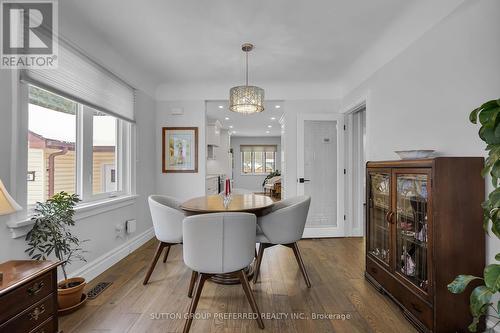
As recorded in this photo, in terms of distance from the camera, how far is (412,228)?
201cm

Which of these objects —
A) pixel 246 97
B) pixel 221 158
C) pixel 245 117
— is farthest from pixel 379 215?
pixel 221 158

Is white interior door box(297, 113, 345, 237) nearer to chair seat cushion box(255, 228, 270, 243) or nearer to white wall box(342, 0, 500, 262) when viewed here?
white wall box(342, 0, 500, 262)

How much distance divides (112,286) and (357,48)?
3722 millimetres

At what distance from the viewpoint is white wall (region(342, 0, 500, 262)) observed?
5.41ft

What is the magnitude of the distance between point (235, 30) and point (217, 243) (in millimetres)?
2098

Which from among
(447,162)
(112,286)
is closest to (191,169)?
(112,286)

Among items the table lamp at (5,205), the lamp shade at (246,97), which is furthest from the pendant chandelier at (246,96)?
the table lamp at (5,205)

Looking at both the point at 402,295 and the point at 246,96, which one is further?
the point at 246,96

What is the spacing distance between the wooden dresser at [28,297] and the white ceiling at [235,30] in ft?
6.51

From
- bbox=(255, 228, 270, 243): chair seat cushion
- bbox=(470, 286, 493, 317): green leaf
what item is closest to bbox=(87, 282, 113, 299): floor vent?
bbox=(255, 228, 270, 243): chair seat cushion

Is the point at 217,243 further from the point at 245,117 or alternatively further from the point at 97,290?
the point at 245,117

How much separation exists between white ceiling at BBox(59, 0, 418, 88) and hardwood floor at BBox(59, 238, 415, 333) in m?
2.43

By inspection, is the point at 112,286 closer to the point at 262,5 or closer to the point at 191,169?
the point at 191,169

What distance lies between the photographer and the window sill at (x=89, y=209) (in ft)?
5.91
